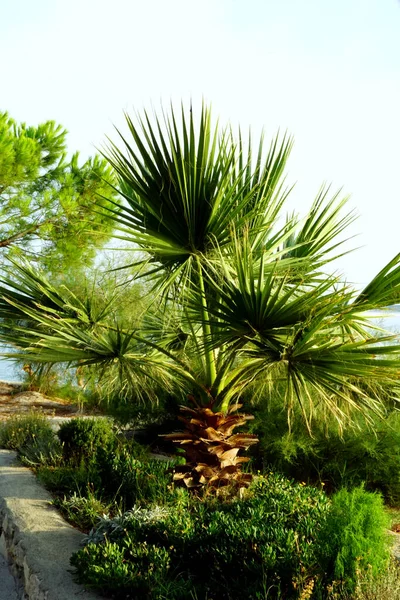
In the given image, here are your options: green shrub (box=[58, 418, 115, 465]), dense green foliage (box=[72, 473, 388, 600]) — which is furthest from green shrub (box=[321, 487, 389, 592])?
green shrub (box=[58, 418, 115, 465])

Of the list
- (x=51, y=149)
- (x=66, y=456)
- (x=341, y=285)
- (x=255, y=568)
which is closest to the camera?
(x=255, y=568)

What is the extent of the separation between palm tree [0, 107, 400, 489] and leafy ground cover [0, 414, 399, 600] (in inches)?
26.4

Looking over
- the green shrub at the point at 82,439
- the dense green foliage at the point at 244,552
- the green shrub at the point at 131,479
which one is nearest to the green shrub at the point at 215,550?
the dense green foliage at the point at 244,552

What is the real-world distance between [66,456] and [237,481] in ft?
8.95

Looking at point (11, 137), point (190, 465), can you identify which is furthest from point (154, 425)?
point (11, 137)

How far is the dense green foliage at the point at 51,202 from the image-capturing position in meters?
14.6

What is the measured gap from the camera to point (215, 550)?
4.49 metres

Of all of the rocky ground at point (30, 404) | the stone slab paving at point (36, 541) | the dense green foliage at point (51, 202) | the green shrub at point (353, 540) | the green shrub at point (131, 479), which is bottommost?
the rocky ground at point (30, 404)

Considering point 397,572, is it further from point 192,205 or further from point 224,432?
point 192,205

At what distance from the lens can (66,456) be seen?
805 cm

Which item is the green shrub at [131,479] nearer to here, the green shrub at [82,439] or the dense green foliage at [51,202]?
the green shrub at [82,439]

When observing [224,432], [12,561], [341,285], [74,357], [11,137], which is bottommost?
[12,561]

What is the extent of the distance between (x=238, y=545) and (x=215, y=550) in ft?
0.58

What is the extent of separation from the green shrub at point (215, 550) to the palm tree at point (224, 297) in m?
0.86
